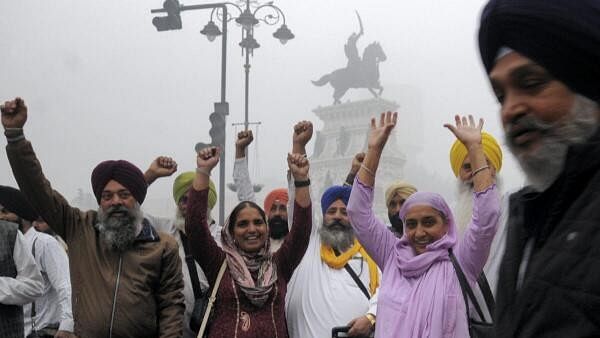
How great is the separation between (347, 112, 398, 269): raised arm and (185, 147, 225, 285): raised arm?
916 millimetres

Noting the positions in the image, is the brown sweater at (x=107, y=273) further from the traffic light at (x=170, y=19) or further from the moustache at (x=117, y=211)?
the traffic light at (x=170, y=19)

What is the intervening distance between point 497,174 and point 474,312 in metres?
1.19

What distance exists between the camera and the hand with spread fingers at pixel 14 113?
3.83 m

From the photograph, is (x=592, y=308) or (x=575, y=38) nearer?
(x=592, y=308)

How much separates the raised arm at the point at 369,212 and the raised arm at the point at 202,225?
92 cm

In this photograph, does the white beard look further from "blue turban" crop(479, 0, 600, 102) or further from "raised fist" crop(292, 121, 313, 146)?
"blue turban" crop(479, 0, 600, 102)

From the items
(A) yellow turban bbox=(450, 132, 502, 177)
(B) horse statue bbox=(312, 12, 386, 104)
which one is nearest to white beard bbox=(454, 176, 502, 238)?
(A) yellow turban bbox=(450, 132, 502, 177)

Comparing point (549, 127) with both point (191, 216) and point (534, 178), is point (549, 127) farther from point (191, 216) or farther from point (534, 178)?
point (191, 216)

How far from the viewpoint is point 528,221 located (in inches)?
50.9

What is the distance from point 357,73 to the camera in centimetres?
5644

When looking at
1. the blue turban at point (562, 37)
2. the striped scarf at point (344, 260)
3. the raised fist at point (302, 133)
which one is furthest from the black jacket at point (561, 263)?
the raised fist at point (302, 133)

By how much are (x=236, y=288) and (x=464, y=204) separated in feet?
4.81

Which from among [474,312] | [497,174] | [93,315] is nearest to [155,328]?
[93,315]

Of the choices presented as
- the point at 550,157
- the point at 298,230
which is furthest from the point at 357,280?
the point at 550,157
